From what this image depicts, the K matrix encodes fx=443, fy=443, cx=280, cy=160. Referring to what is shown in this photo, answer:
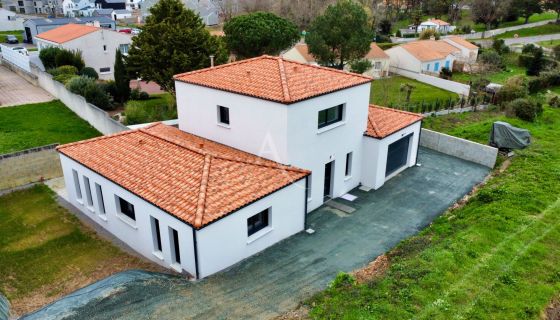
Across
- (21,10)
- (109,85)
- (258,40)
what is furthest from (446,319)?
(21,10)

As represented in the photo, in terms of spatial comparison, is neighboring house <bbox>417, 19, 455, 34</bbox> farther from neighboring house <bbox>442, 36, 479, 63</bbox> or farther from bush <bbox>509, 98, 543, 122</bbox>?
Result: bush <bbox>509, 98, 543, 122</bbox>

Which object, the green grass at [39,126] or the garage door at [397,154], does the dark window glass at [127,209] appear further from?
the garage door at [397,154]

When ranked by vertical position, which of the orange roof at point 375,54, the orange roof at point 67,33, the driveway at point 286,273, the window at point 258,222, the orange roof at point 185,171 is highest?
the orange roof at point 67,33

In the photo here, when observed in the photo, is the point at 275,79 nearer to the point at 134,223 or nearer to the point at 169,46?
the point at 134,223

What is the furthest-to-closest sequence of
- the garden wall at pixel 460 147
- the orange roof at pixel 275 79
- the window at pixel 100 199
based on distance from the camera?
the garden wall at pixel 460 147, the window at pixel 100 199, the orange roof at pixel 275 79

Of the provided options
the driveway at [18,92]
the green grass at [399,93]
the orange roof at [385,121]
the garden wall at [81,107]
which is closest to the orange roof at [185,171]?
the orange roof at [385,121]

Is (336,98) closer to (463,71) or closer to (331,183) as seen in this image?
(331,183)

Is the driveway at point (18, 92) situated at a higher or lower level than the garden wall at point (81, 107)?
lower
